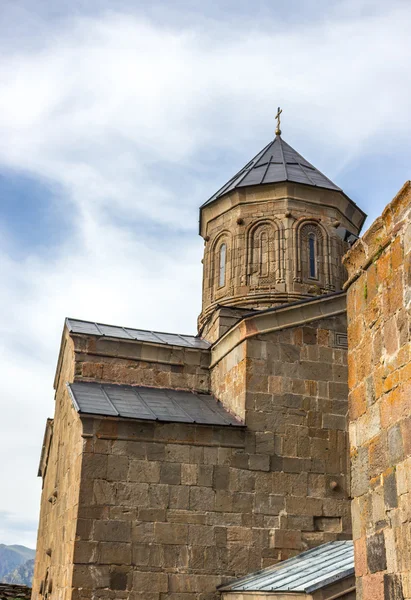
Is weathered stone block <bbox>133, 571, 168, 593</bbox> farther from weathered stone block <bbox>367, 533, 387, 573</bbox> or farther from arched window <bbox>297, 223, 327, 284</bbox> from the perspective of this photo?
arched window <bbox>297, 223, 327, 284</bbox>

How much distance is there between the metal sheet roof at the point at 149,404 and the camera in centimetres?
973

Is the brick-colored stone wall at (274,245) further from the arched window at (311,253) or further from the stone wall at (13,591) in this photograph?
the stone wall at (13,591)

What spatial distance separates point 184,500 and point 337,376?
293 centimetres

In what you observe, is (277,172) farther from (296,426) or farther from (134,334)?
(296,426)

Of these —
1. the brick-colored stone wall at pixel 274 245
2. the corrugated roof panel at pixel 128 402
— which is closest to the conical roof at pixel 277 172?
the brick-colored stone wall at pixel 274 245

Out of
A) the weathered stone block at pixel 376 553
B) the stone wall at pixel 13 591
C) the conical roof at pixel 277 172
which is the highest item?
the conical roof at pixel 277 172

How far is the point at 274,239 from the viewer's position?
13711 mm

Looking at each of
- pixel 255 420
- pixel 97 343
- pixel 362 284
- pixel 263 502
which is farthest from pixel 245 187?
pixel 362 284

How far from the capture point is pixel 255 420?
396 inches

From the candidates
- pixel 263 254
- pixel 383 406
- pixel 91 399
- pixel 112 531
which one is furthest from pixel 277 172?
pixel 383 406

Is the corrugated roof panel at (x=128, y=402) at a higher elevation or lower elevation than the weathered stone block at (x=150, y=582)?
higher

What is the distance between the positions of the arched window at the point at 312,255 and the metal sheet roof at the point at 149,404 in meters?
3.64

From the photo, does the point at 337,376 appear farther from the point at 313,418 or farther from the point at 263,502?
the point at 263,502

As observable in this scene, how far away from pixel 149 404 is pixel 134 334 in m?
2.19
